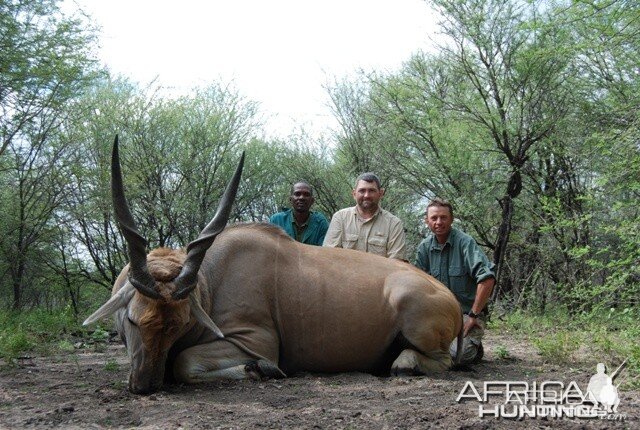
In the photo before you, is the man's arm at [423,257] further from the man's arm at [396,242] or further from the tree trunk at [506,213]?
the tree trunk at [506,213]

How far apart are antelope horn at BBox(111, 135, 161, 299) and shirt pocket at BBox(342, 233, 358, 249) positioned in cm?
305

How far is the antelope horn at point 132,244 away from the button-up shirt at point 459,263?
318 cm

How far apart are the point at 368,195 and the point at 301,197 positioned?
1.01 m

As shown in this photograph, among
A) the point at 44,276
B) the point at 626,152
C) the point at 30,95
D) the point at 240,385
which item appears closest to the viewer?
the point at 240,385

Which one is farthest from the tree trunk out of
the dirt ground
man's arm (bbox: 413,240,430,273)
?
the dirt ground

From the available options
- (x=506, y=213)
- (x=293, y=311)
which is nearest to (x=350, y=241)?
(x=293, y=311)

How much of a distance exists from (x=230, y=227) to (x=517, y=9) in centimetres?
817

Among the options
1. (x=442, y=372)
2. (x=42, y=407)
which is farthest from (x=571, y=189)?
(x=42, y=407)

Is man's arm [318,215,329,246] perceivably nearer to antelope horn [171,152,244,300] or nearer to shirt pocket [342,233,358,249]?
shirt pocket [342,233,358,249]

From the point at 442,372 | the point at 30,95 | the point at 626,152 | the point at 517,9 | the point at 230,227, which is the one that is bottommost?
the point at 442,372

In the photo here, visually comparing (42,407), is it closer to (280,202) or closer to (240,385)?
(240,385)

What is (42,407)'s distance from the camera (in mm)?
4109

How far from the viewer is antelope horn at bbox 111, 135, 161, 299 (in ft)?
14.4

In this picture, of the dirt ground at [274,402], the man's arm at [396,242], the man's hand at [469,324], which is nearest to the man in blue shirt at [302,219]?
the man's arm at [396,242]
